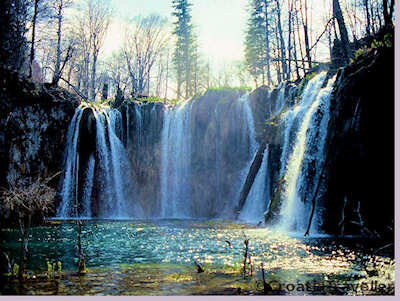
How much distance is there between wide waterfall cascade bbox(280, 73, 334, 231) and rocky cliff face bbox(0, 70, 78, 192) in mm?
15205

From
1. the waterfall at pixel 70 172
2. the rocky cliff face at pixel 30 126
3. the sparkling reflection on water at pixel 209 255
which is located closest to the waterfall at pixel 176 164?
the waterfall at pixel 70 172

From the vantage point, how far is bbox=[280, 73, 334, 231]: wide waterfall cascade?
1557 centimetres

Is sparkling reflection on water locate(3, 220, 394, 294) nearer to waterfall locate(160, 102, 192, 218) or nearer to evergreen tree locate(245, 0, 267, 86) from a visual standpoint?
waterfall locate(160, 102, 192, 218)

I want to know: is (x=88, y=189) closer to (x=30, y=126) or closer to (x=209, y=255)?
(x=30, y=126)

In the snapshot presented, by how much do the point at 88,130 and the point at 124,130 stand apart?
3201 millimetres

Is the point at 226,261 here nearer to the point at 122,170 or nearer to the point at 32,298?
the point at 32,298

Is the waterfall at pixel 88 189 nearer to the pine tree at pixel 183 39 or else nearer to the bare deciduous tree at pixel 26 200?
the bare deciduous tree at pixel 26 200

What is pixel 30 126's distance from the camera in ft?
80.1

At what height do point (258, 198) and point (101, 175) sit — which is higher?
point (101, 175)

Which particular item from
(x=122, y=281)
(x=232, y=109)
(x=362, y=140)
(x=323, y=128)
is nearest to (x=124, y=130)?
(x=232, y=109)

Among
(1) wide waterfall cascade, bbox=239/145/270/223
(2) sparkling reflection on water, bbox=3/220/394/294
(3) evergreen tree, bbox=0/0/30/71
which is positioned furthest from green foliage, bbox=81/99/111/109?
(2) sparkling reflection on water, bbox=3/220/394/294

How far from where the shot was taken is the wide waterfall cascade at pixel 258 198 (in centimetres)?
2281

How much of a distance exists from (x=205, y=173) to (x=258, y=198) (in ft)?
21.0

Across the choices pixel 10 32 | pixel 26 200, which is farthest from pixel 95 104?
pixel 26 200
